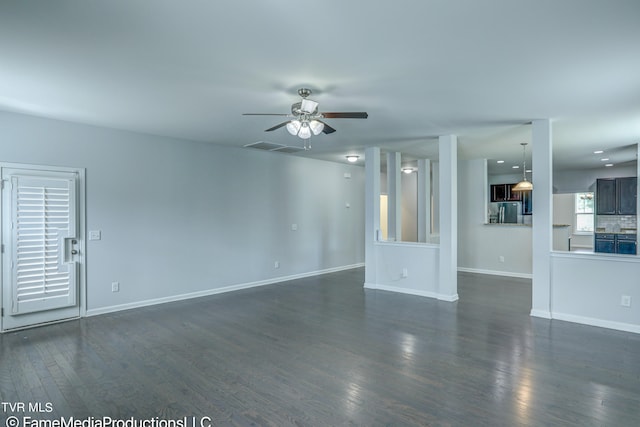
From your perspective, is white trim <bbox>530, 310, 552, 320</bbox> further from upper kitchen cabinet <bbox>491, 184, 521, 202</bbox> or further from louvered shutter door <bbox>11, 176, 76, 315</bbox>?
upper kitchen cabinet <bbox>491, 184, 521, 202</bbox>

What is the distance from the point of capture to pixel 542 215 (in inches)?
181

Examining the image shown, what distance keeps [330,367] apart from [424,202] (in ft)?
17.3

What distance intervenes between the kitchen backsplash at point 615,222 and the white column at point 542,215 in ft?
19.9

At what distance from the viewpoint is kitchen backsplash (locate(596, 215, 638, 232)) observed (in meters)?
8.76

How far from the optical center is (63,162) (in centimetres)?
452

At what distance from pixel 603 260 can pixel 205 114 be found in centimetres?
501

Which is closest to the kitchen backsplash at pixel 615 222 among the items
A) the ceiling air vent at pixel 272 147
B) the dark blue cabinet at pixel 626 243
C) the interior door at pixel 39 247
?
the dark blue cabinet at pixel 626 243

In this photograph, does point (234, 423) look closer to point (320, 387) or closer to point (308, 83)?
point (320, 387)

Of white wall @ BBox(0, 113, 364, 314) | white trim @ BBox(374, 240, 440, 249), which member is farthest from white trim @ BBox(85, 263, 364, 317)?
white trim @ BBox(374, 240, 440, 249)

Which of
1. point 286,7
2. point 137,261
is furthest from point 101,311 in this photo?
point 286,7

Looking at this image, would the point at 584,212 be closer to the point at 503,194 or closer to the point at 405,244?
the point at 503,194

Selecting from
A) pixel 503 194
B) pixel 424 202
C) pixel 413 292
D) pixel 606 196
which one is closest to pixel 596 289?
pixel 413 292

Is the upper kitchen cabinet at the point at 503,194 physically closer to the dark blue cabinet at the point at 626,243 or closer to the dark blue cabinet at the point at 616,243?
the dark blue cabinet at the point at 616,243

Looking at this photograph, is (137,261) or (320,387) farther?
(137,261)
